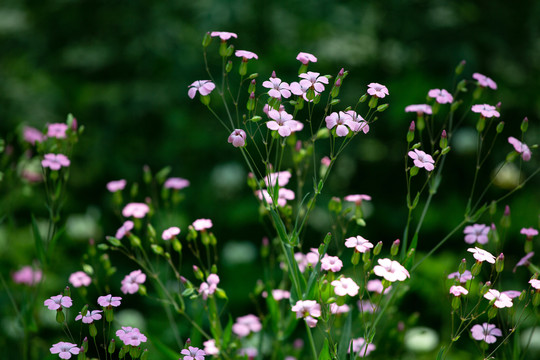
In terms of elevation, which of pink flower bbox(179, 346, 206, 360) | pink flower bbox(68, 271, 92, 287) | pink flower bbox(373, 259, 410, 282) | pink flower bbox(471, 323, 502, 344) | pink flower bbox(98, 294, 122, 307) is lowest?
pink flower bbox(68, 271, 92, 287)

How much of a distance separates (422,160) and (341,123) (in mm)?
145

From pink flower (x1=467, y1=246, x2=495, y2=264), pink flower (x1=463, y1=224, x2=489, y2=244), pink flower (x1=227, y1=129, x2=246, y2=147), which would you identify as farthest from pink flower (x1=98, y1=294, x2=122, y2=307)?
pink flower (x1=463, y1=224, x2=489, y2=244)

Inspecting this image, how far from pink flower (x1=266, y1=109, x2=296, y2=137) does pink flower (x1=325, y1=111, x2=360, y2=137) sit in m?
0.06

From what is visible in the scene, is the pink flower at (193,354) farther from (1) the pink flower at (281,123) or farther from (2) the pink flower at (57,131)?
(2) the pink flower at (57,131)

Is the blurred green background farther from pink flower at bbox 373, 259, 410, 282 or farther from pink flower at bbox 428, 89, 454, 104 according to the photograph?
pink flower at bbox 373, 259, 410, 282

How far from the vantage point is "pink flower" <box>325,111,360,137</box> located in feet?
2.85

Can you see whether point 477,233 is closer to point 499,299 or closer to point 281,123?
point 499,299

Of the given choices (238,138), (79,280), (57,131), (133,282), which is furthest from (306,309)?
(57,131)

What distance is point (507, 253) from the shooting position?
254 centimetres

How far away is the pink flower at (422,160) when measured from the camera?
86cm

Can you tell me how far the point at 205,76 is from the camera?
8.79 feet

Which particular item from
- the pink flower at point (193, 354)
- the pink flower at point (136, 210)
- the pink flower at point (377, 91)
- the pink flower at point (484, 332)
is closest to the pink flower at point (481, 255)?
the pink flower at point (484, 332)

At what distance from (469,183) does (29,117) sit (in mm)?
2255

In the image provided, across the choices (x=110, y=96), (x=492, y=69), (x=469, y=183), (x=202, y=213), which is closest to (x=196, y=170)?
(x=202, y=213)
